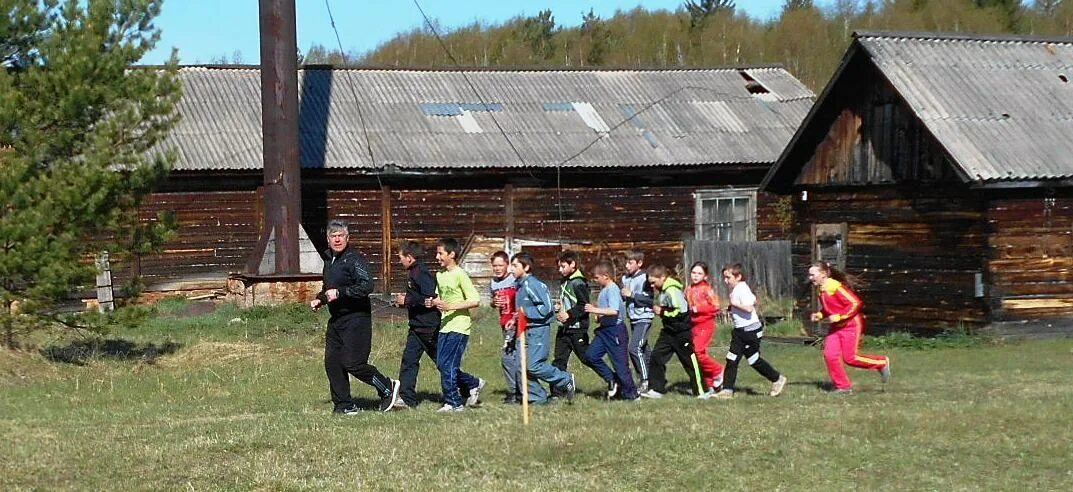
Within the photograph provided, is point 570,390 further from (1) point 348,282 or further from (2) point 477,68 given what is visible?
(2) point 477,68

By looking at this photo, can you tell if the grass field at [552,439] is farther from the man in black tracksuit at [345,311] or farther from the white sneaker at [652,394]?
the white sneaker at [652,394]

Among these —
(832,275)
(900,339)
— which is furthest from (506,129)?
(832,275)

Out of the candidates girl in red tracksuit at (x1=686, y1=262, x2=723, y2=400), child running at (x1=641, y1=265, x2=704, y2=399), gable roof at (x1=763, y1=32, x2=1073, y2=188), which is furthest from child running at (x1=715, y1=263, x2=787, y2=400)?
gable roof at (x1=763, y1=32, x2=1073, y2=188)

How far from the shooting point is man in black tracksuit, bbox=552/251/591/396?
1412 centimetres

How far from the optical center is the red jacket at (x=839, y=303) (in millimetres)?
14555

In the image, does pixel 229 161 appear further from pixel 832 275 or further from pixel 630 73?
pixel 832 275

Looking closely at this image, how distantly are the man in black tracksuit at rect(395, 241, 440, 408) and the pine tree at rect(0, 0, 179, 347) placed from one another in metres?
5.43

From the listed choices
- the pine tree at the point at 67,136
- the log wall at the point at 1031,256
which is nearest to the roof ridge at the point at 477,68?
the pine tree at the point at 67,136

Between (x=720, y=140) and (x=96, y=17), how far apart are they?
1725 centimetres

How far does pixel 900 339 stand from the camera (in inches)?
859

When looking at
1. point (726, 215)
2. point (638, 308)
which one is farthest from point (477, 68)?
point (638, 308)

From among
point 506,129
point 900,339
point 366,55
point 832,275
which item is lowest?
point 900,339

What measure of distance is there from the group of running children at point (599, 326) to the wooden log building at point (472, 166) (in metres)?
15.1

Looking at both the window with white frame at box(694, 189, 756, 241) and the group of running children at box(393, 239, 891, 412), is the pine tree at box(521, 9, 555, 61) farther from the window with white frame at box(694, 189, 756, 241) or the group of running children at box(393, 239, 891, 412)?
the group of running children at box(393, 239, 891, 412)
